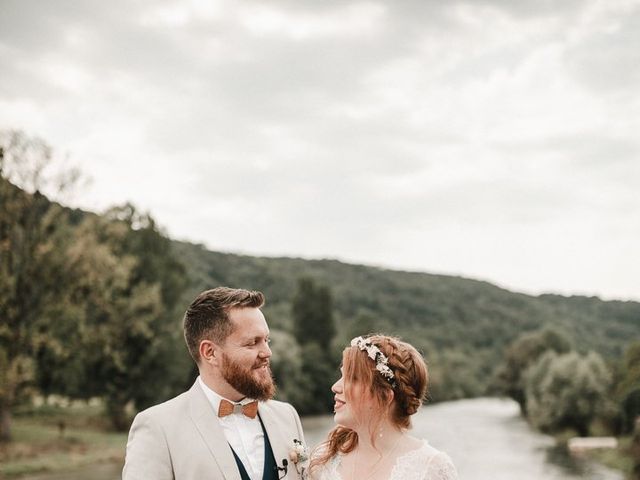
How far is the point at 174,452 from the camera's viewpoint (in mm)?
3240

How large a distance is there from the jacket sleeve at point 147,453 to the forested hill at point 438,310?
56826 millimetres

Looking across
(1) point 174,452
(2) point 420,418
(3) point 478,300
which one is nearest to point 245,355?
(1) point 174,452

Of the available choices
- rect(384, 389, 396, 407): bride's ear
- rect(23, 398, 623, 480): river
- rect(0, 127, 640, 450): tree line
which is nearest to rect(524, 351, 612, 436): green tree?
rect(0, 127, 640, 450): tree line

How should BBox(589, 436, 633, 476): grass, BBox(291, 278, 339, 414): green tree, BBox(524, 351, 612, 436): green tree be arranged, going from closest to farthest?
1. BBox(589, 436, 633, 476): grass
2. BBox(524, 351, 612, 436): green tree
3. BBox(291, 278, 339, 414): green tree

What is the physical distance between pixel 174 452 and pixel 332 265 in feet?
342

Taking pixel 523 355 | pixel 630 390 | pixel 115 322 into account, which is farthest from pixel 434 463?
pixel 523 355

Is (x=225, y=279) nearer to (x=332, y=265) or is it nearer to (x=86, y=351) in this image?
(x=332, y=265)

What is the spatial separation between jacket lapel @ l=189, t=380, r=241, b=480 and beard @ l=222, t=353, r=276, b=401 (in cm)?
18

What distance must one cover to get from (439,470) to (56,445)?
75.5ft

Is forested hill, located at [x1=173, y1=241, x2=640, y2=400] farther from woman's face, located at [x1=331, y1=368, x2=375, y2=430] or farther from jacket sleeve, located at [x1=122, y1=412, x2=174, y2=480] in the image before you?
jacket sleeve, located at [x1=122, y1=412, x2=174, y2=480]

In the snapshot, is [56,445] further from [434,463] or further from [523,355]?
[523,355]

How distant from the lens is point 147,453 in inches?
126

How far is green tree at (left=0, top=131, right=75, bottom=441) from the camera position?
73.5 ft

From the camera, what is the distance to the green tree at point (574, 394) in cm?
3422
